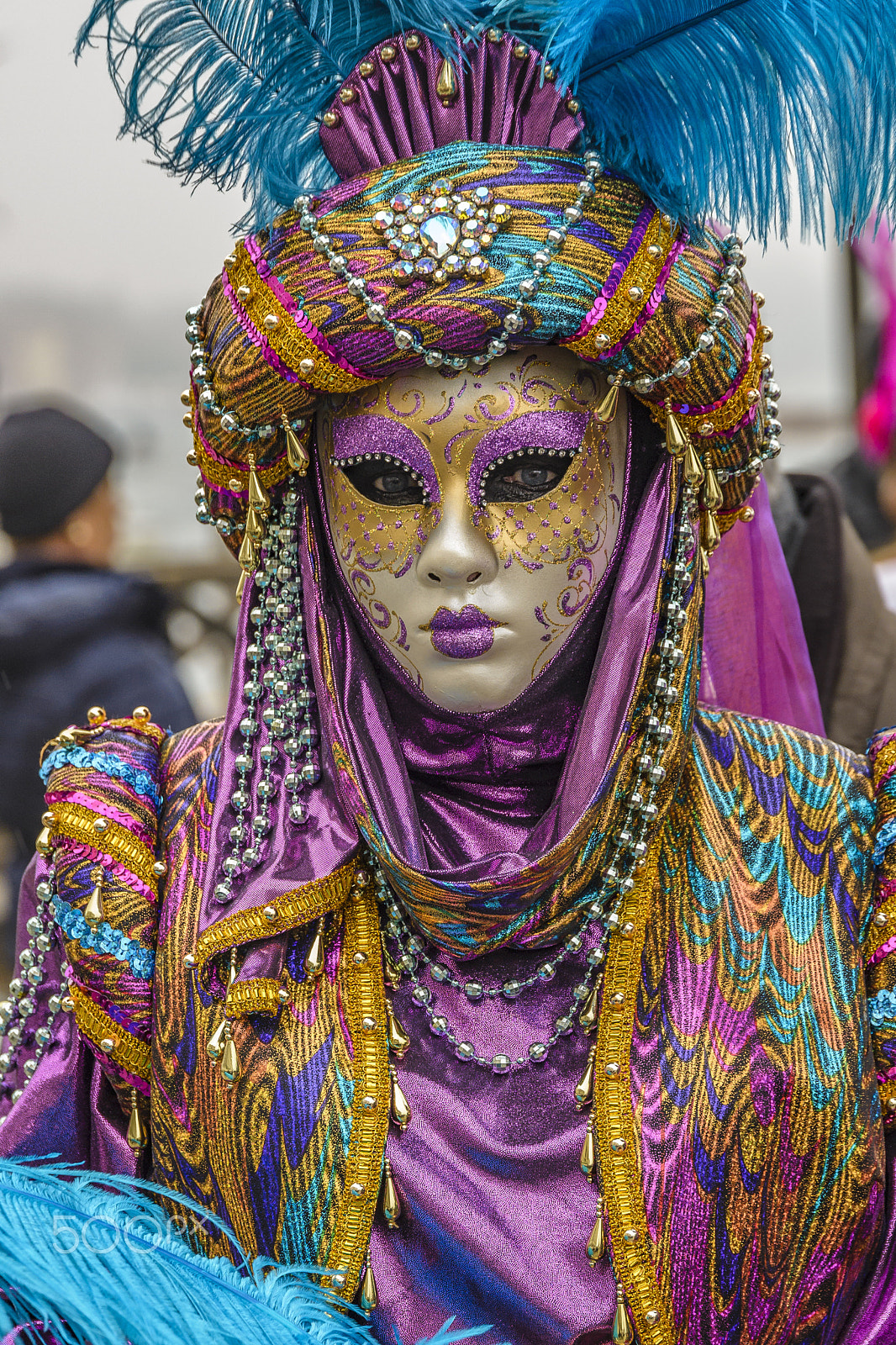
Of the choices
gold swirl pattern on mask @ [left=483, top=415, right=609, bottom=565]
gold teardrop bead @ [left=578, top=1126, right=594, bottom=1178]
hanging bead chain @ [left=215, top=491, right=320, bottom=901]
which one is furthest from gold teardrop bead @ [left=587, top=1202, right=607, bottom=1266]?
gold swirl pattern on mask @ [left=483, top=415, right=609, bottom=565]

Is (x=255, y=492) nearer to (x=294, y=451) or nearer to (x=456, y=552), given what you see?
(x=294, y=451)

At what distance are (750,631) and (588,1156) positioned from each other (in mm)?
592

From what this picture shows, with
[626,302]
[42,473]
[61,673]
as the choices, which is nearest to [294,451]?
[626,302]

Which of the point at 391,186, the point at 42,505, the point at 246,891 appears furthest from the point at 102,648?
the point at 391,186

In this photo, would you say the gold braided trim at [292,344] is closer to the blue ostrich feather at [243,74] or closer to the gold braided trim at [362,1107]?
the blue ostrich feather at [243,74]

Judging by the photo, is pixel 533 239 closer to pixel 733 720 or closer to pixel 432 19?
pixel 432 19

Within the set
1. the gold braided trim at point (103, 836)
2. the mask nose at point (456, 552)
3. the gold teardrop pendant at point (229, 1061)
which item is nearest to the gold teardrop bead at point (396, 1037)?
the gold teardrop pendant at point (229, 1061)

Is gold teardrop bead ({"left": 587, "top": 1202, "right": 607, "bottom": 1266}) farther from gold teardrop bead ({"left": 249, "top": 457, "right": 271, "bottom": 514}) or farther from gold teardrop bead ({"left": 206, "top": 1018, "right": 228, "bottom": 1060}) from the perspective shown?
gold teardrop bead ({"left": 249, "top": 457, "right": 271, "bottom": 514})

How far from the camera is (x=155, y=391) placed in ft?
12.7

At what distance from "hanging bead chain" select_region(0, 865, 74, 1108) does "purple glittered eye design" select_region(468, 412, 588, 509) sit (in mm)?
459

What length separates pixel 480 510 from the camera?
3.30ft

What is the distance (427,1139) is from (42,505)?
174cm

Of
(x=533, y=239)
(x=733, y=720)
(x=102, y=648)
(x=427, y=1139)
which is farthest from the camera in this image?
(x=102, y=648)

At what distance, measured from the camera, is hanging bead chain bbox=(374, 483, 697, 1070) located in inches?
41.4
